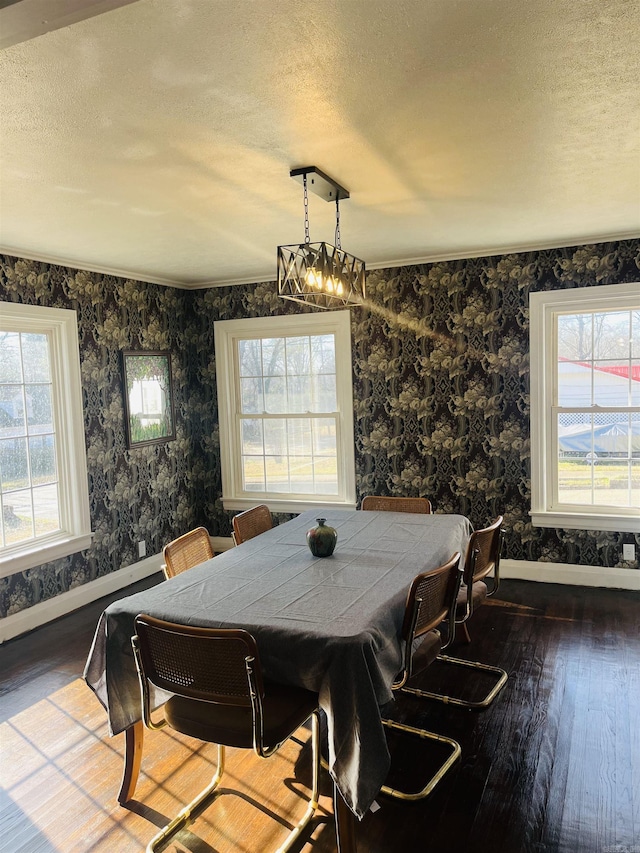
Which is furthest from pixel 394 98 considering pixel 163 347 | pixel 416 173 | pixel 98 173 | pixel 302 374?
pixel 163 347

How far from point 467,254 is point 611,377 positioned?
142 cm

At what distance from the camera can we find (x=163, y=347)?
5555 mm

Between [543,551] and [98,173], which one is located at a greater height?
[98,173]

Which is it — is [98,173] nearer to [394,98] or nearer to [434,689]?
[394,98]

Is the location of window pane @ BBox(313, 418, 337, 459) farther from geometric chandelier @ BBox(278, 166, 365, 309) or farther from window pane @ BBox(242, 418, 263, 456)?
geometric chandelier @ BBox(278, 166, 365, 309)

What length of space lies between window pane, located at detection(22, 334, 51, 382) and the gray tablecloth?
2213mm

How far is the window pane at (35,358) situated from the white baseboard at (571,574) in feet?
12.3

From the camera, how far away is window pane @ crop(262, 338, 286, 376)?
5.59 m

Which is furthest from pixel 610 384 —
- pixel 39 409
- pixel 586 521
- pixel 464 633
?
pixel 39 409

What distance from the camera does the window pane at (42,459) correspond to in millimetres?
4391

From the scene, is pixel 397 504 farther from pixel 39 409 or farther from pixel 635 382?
pixel 39 409

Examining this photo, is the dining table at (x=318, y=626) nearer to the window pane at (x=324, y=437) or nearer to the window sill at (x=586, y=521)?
the window sill at (x=586, y=521)

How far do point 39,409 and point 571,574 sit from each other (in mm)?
4111

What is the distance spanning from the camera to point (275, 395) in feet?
18.5
